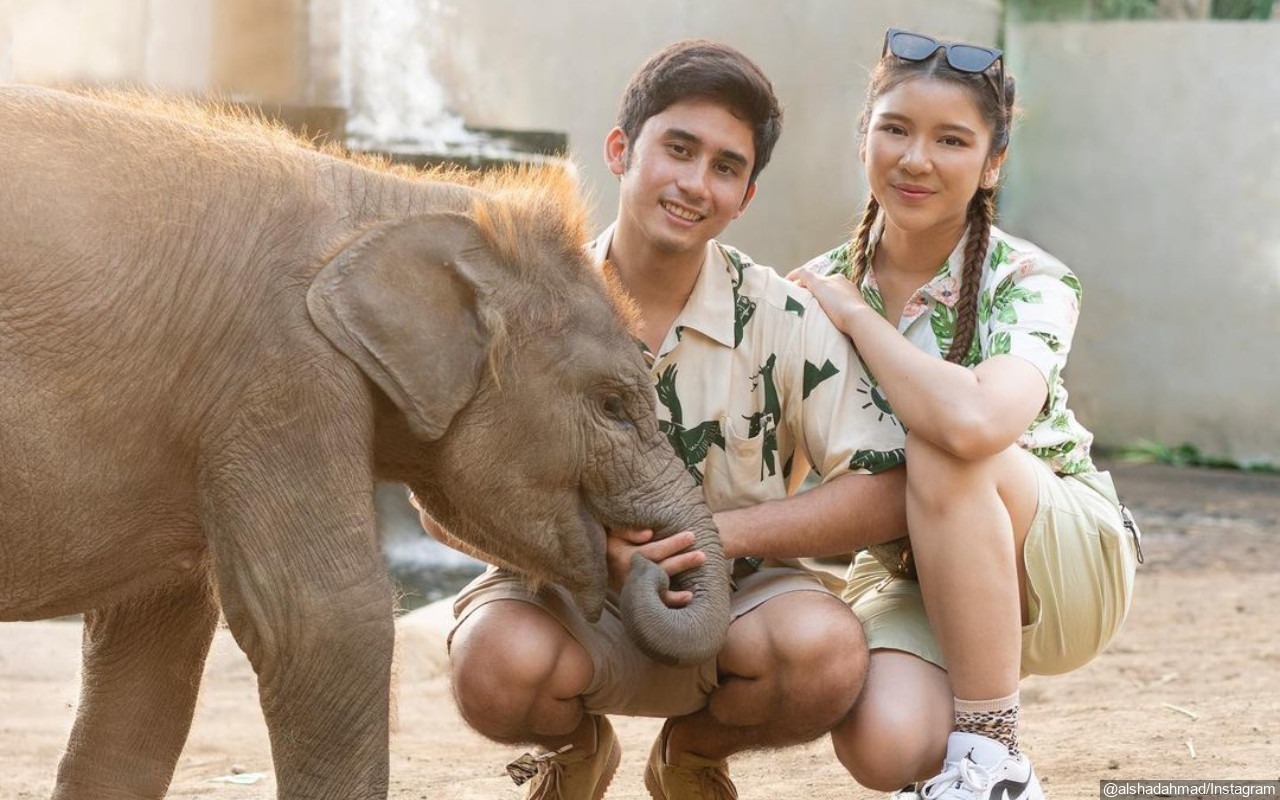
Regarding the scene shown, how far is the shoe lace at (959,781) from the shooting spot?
359cm

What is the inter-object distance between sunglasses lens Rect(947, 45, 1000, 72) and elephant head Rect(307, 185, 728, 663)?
97cm

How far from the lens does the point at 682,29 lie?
11.2m

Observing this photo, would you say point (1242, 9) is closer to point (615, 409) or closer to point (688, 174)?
point (688, 174)

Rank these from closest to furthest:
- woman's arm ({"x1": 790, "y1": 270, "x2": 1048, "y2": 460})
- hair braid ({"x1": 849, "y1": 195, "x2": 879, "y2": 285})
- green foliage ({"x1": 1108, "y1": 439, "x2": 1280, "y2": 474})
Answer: woman's arm ({"x1": 790, "y1": 270, "x2": 1048, "y2": 460}) → hair braid ({"x1": 849, "y1": 195, "x2": 879, "y2": 285}) → green foliage ({"x1": 1108, "y1": 439, "x2": 1280, "y2": 474})

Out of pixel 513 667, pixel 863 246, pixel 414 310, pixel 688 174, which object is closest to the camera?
pixel 414 310

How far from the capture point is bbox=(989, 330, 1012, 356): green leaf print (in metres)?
3.72

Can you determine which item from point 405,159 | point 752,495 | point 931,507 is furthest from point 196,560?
point 405,159

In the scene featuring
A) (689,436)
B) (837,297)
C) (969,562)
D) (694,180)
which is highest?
(694,180)

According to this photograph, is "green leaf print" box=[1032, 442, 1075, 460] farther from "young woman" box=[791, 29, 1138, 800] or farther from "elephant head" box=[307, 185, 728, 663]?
"elephant head" box=[307, 185, 728, 663]

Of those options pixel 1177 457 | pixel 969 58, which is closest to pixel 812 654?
pixel 969 58

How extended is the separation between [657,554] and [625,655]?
40 centimetres

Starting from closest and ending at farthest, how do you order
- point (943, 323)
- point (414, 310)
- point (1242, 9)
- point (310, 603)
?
point (310, 603)
point (414, 310)
point (943, 323)
point (1242, 9)

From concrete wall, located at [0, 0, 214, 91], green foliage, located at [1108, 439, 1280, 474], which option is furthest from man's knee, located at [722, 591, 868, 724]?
green foliage, located at [1108, 439, 1280, 474]

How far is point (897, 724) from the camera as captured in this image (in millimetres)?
3668
